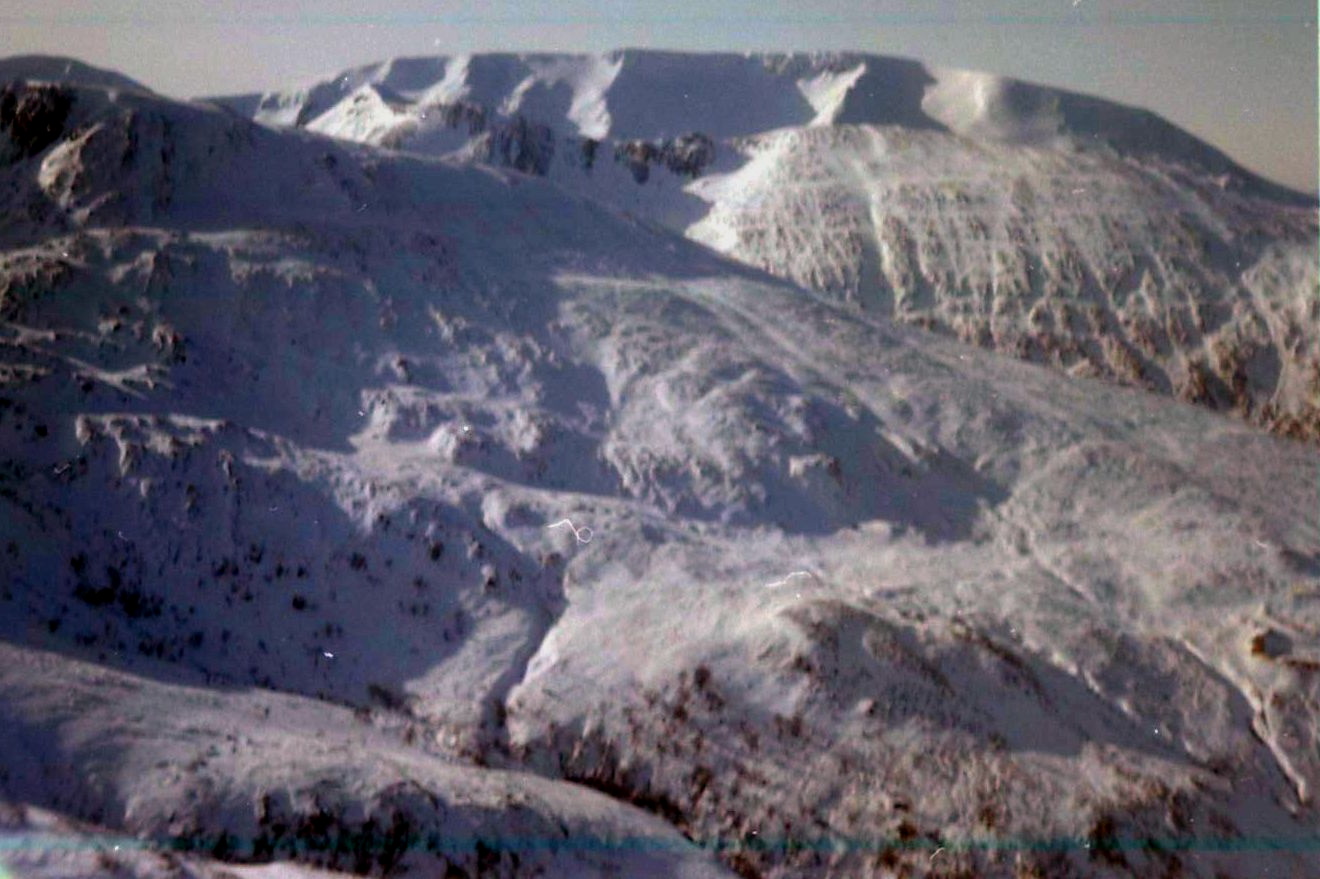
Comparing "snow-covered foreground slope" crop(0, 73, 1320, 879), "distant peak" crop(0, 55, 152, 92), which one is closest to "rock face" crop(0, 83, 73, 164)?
"snow-covered foreground slope" crop(0, 73, 1320, 879)

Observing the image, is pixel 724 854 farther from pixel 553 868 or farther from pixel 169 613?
pixel 169 613

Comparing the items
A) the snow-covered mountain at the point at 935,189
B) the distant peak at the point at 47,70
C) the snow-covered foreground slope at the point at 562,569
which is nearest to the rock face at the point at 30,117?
the snow-covered foreground slope at the point at 562,569

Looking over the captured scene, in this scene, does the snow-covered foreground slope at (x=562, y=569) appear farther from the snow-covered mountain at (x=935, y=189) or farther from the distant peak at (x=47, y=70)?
the snow-covered mountain at (x=935, y=189)

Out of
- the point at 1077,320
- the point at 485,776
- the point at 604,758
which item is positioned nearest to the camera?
the point at 485,776

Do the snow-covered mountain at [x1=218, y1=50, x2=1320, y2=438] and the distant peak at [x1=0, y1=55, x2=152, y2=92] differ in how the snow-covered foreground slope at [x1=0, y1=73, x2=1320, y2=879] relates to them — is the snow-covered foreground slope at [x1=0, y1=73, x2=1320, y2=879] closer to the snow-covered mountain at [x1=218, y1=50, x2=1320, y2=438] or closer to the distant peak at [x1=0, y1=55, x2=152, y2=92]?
the distant peak at [x1=0, y1=55, x2=152, y2=92]

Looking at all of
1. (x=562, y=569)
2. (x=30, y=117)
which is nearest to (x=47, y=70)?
(x=30, y=117)

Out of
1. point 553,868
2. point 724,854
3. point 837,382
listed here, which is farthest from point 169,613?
point 837,382
